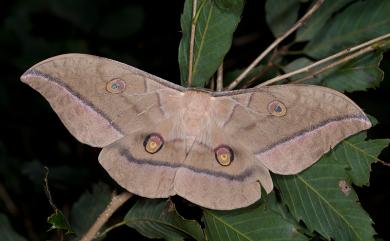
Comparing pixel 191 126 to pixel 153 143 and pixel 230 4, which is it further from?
pixel 230 4

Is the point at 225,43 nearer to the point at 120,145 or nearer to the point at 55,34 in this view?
the point at 120,145

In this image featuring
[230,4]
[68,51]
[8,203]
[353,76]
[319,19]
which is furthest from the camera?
[68,51]

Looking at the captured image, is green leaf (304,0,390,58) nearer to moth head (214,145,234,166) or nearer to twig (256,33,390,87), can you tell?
twig (256,33,390,87)

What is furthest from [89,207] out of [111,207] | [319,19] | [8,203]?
[319,19]

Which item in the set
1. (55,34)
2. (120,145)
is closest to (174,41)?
(55,34)

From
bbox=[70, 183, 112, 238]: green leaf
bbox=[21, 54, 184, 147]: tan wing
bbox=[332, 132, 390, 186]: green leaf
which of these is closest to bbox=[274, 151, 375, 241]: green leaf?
bbox=[332, 132, 390, 186]: green leaf
